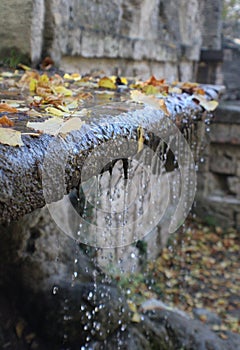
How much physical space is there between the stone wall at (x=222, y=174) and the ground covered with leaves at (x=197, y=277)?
18 cm

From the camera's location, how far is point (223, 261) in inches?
199

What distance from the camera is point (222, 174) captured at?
596 cm

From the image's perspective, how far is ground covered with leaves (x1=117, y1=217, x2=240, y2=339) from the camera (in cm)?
387

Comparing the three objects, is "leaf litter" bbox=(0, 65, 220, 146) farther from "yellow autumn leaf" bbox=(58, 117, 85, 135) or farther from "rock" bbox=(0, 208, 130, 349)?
"rock" bbox=(0, 208, 130, 349)

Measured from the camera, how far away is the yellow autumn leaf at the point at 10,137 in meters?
1.08

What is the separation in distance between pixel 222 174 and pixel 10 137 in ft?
16.6

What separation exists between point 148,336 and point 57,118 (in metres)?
1.75

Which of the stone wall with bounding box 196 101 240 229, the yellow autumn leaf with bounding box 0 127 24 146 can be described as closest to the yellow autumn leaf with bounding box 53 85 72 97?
the yellow autumn leaf with bounding box 0 127 24 146

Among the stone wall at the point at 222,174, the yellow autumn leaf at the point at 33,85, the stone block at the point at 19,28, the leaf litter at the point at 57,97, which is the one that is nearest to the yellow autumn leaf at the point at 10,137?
the leaf litter at the point at 57,97

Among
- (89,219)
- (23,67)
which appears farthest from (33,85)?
(89,219)

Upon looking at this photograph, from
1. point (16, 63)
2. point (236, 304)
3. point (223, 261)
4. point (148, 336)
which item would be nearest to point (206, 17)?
point (223, 261)

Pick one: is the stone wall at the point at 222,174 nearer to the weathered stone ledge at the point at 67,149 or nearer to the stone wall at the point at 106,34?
the stone wall at the point at 106,34

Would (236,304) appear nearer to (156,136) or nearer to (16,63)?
(16,63)

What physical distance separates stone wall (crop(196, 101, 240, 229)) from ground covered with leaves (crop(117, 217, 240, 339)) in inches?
7.3
